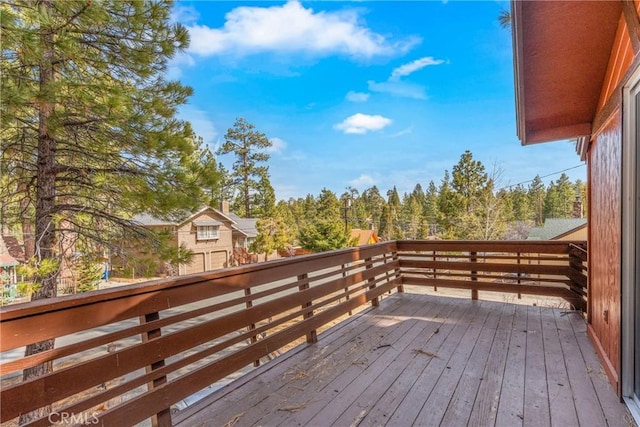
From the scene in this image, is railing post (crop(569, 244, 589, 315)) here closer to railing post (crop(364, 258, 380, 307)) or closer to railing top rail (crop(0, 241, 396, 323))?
railing post (crop(364, 258, 380, 307))

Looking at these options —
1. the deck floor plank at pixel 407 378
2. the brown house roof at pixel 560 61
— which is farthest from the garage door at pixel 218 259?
the brown house roof at pixel 560 61

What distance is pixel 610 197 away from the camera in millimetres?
2270

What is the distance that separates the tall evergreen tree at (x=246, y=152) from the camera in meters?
24.0

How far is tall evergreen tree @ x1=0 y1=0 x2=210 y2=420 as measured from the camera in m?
3.89

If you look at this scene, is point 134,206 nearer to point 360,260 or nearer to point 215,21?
point 360,260

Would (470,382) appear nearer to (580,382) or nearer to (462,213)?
(580,382)

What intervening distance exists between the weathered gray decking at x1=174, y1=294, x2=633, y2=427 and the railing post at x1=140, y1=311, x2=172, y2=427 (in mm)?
125

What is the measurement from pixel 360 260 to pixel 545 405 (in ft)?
7.42

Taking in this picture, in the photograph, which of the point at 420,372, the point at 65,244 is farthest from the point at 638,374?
the point at 65,244

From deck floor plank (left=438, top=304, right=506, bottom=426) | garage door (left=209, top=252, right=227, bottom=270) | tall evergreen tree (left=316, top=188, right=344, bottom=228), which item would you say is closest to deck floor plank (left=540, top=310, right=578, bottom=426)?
deck floor plank (left=438, top=304, right=506, bottom=426)

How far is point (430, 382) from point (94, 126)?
199 inches

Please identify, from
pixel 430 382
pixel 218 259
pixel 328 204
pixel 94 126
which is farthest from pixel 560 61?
pixel 328 204

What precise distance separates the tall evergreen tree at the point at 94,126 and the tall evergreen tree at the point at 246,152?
19.9m

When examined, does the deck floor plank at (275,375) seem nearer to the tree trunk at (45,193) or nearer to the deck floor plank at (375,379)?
the deck floor plank at (375,379)
